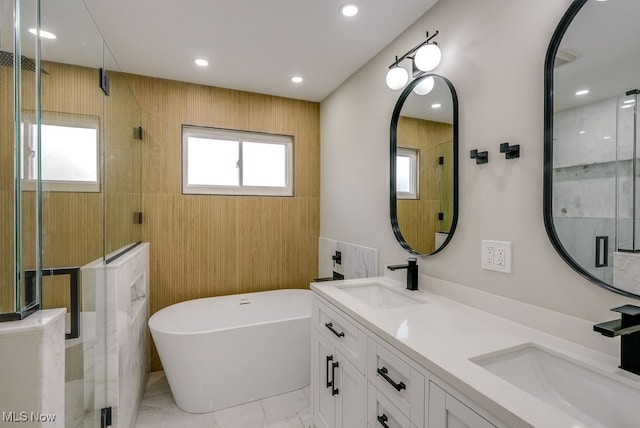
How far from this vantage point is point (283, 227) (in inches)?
122

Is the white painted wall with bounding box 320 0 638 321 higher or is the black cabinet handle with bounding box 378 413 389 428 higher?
the white painted wall with bounding box 320 0 638 321

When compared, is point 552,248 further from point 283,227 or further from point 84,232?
point 283,227

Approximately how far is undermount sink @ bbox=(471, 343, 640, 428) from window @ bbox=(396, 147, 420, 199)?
104 cm

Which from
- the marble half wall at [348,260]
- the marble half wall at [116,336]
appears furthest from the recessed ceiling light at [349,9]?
the marble half wall at [116,336]

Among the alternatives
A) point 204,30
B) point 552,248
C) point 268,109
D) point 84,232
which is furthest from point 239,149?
point 552,248

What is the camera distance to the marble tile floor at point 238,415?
1963 mm

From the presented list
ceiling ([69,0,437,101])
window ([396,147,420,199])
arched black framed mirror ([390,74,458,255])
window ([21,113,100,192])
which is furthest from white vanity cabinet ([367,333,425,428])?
ceiling ([69,0,437,101])

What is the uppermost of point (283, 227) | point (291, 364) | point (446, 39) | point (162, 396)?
point (446, 39)

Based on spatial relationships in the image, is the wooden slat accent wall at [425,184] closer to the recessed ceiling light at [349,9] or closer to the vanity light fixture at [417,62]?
the vanity light fixture at [417,62]

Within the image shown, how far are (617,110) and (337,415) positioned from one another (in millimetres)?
1690

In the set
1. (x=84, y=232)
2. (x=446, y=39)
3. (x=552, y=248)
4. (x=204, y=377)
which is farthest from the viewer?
(x=204, y=377)

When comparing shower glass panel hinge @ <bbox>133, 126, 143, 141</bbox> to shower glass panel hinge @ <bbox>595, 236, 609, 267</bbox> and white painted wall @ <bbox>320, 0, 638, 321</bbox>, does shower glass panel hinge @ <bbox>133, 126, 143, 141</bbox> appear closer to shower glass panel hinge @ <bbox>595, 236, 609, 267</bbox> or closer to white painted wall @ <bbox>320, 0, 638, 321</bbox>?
white painted wall @ <bbox>320, 0, 638, 321</bbox>

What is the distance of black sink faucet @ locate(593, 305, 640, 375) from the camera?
0.76 metres

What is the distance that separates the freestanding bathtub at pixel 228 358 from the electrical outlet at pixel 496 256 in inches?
55.5
